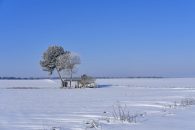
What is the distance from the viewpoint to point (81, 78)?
63.5 metres

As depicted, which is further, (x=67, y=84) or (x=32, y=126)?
(x=67, y=84)

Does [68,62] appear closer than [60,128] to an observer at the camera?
No

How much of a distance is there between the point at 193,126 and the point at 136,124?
5.70ft

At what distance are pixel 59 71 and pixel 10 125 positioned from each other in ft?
176

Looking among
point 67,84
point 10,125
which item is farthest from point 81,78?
point 10,125

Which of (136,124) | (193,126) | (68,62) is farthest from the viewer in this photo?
(68,62)

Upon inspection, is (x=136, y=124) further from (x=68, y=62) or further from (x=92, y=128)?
(x=68, y=62)

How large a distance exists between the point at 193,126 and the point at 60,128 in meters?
3.55

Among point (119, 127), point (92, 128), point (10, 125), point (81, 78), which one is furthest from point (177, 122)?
point (81, 78)

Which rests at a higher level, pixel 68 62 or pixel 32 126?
pixel 68 62

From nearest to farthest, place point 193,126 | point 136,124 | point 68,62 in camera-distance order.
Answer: point 193,126 < point 136,124 < point 68,62

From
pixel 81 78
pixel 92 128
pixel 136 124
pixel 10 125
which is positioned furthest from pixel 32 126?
pixel 81 78

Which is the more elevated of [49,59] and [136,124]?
[49,59]

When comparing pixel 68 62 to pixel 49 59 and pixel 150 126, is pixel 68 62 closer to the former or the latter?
pixel 49 59
